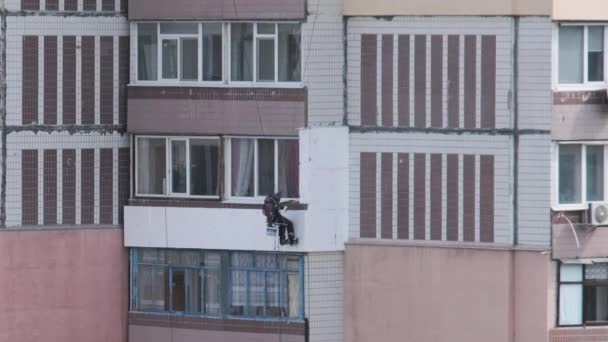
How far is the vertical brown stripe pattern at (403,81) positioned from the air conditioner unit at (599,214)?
2965 millimetres

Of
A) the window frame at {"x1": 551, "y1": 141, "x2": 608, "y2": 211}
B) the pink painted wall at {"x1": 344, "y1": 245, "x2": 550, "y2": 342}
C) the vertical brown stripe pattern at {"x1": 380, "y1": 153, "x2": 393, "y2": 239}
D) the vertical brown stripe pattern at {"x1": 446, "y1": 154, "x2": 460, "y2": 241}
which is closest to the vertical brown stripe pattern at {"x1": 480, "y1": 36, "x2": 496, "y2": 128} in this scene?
the vertical brown stripe pattern at {"x1": 446, "y1": 154, "x2": 460, "y2": 241}

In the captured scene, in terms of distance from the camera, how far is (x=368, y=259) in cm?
2527

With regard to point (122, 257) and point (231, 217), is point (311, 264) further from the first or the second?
A: point (122, 257)

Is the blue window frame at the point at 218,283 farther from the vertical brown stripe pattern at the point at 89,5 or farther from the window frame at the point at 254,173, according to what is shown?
the vertical brown stripe pattern at the point at 89,5

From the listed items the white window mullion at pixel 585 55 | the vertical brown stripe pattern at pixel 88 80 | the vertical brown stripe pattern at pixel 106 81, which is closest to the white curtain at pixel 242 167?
the vertical brown stripe pattern at pixel 106 81

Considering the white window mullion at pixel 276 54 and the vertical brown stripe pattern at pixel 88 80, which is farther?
the vertical brown stripe pattern at pixel 88 80

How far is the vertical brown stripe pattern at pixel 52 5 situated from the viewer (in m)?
25.5

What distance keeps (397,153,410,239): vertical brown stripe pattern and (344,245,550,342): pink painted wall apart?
0.93ft

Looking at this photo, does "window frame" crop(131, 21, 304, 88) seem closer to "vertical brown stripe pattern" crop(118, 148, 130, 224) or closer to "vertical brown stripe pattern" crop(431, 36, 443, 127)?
"vertical brown stripe pattern" crop(118, 148, 130, 224)

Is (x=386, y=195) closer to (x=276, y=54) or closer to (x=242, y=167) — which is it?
(x=242, y=167)

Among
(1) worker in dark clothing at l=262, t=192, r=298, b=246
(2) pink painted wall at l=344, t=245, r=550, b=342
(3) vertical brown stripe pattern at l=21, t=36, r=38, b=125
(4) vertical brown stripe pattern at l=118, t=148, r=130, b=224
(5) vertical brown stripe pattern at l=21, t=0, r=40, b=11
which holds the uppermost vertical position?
(5) vertical brown stripe pattern at l=21, t=0, r=40, b=11

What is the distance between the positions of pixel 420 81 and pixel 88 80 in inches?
198

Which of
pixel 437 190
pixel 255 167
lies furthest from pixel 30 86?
pixel 437 190

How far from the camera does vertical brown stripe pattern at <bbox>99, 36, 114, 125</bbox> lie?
25.9 m
